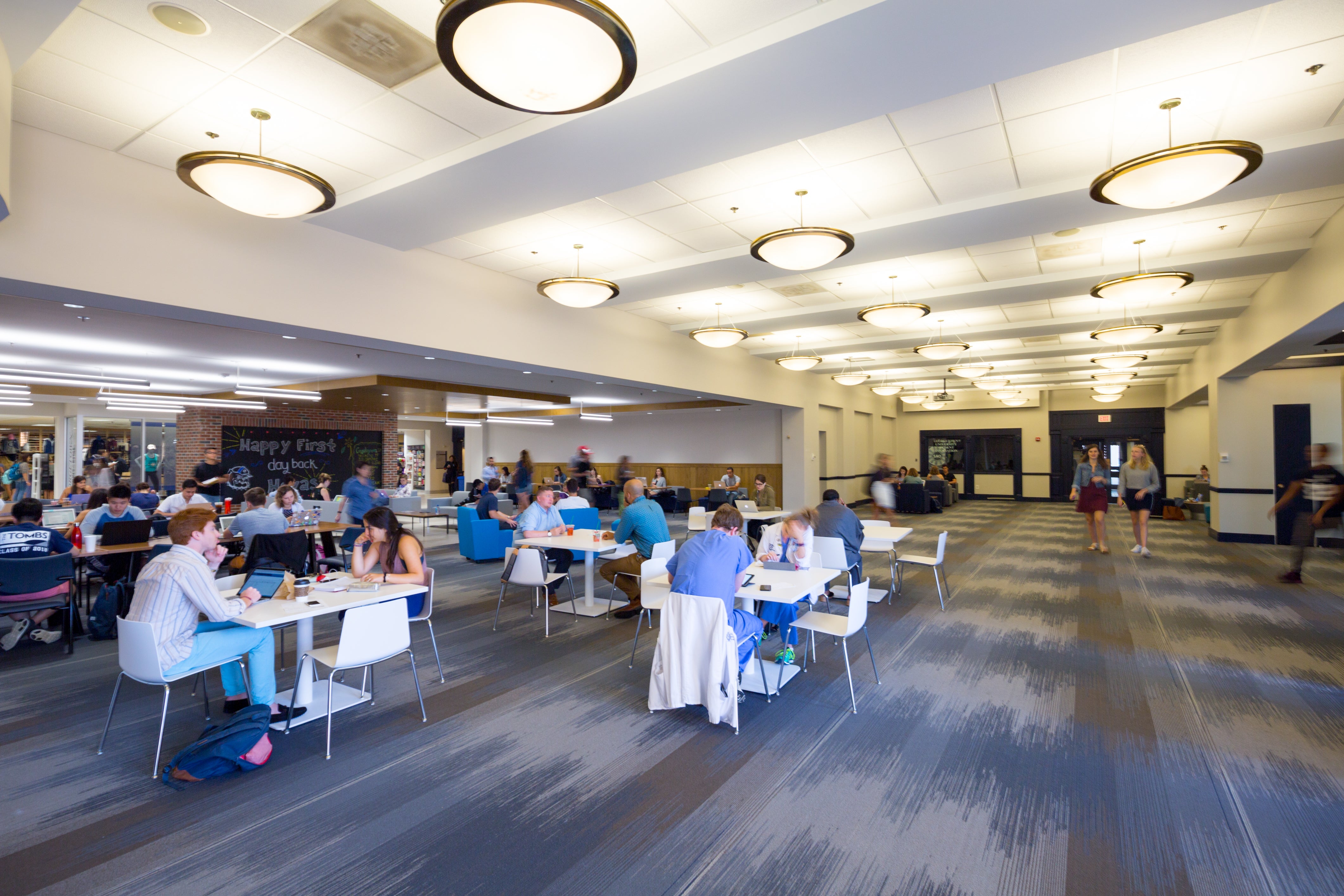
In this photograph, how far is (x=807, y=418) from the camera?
14797 millimetres

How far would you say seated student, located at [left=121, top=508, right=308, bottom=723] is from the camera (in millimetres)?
3193

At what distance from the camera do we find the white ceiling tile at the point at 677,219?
554 centimetres

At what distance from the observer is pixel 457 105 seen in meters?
3.75

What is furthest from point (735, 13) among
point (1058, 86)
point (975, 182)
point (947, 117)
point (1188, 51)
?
point (975, 182)

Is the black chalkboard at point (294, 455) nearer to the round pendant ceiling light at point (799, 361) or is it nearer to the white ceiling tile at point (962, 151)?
the round pendant ceiling light at point (799, 361)

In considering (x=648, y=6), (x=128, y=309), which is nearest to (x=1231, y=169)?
(x=648, y=6)

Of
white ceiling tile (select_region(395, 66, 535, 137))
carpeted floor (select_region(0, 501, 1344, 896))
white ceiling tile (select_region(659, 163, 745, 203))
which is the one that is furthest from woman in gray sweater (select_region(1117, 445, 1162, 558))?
white ceiling tile (select_region(395, 66, 535, 137))

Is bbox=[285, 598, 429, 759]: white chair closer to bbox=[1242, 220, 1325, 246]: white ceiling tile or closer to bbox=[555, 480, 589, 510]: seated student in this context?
bbox=[555, 480, 589, 510]: seated student

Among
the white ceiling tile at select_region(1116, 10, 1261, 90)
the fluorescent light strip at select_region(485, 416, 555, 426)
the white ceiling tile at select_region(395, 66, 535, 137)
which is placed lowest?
the fluorescent light strip at select_region(485, 416, 555, 426)

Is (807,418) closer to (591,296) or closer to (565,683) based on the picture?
(591,296)

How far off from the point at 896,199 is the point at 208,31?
15.8 feet

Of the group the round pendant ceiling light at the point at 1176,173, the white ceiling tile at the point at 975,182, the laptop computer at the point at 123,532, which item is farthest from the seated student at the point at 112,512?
the round pendant ceiling light at the point at 1176,173

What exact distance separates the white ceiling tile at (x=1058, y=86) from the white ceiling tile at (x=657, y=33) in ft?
6.15

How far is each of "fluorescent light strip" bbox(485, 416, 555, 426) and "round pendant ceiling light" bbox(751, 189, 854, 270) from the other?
13.7m
